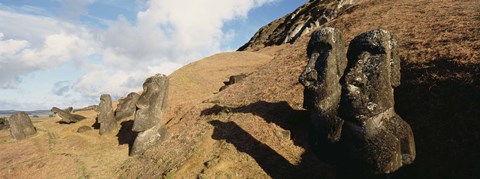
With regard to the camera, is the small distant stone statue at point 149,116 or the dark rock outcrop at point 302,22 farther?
the dark rock outcrop at point 302,22

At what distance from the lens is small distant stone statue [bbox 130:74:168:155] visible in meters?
17.4

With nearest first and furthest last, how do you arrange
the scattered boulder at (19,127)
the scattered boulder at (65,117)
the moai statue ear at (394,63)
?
the moai statue ear at (394,63)
the scattered boulder at (19,127)
the scattered boulder at (65,117)

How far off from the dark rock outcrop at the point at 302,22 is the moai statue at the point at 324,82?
33897mm

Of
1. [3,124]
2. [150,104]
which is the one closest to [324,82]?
[150,104]

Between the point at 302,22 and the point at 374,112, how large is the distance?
2004 inches

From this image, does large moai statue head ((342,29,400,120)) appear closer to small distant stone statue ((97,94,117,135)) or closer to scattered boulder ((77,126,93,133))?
small distant stone statue ((97,94,117,135))

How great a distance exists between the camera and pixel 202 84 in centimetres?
3469

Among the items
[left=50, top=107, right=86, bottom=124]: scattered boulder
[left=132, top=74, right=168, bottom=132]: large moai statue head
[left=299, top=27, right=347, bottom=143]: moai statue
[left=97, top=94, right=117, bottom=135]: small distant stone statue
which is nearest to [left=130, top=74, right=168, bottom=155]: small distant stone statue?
[left=132, top=74, right=168, bottom=132]: large moai statue head

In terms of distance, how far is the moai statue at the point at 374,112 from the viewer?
768 centimetres

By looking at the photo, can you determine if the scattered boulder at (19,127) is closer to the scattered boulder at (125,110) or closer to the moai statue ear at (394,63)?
the scattered boulder at (125,110)

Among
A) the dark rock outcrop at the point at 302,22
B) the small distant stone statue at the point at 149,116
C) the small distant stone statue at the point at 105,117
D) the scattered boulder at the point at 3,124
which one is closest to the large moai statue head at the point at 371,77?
the small distant stone statue at the point at 149,116

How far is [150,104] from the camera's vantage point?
1780cm

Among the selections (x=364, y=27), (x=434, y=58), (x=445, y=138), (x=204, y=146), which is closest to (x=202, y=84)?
(x=364, y=27)

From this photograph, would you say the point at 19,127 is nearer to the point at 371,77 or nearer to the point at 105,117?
the point at 105,117
